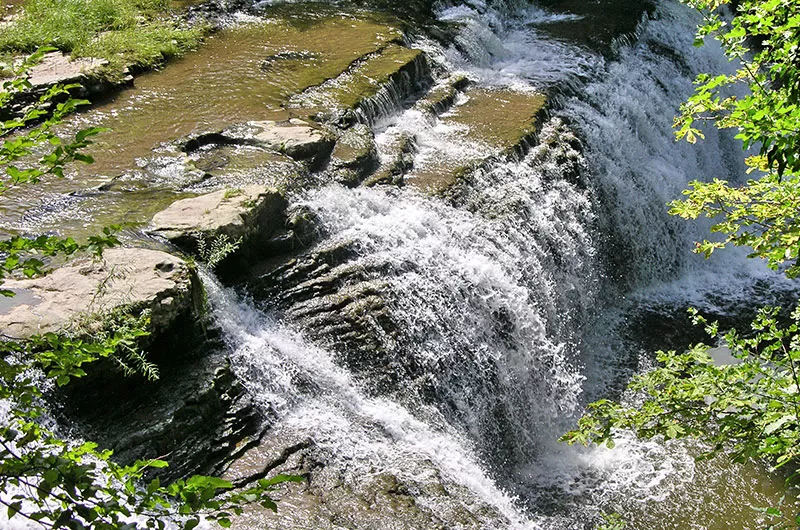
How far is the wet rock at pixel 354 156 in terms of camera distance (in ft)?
24.8

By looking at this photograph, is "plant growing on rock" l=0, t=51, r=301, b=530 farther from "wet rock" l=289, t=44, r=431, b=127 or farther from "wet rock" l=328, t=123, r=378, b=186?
"wet rock" l=289, t=44, r=431, b=127

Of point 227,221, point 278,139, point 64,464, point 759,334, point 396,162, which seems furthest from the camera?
point 396,162

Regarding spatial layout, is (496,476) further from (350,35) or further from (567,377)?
(350,35)

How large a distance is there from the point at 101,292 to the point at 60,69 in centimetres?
446

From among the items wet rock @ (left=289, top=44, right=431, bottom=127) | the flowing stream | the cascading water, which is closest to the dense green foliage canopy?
the cascading water

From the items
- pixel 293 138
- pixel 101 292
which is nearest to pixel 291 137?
pixel 293 138

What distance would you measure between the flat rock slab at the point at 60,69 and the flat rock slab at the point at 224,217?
2.77m

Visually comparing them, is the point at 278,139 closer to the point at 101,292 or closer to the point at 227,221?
the point at 227,221

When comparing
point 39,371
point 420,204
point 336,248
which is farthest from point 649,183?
point 39,371

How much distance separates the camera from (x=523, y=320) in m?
7.27

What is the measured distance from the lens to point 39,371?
452cm

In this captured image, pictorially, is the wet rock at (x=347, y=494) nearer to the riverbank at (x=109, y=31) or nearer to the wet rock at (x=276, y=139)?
the wet rock at (x=276, y=139)

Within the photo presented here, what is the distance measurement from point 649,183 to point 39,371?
8111 millimetres

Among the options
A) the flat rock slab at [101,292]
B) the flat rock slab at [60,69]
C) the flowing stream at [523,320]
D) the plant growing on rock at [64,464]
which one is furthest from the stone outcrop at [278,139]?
the plant growing on rock at [64,464]
